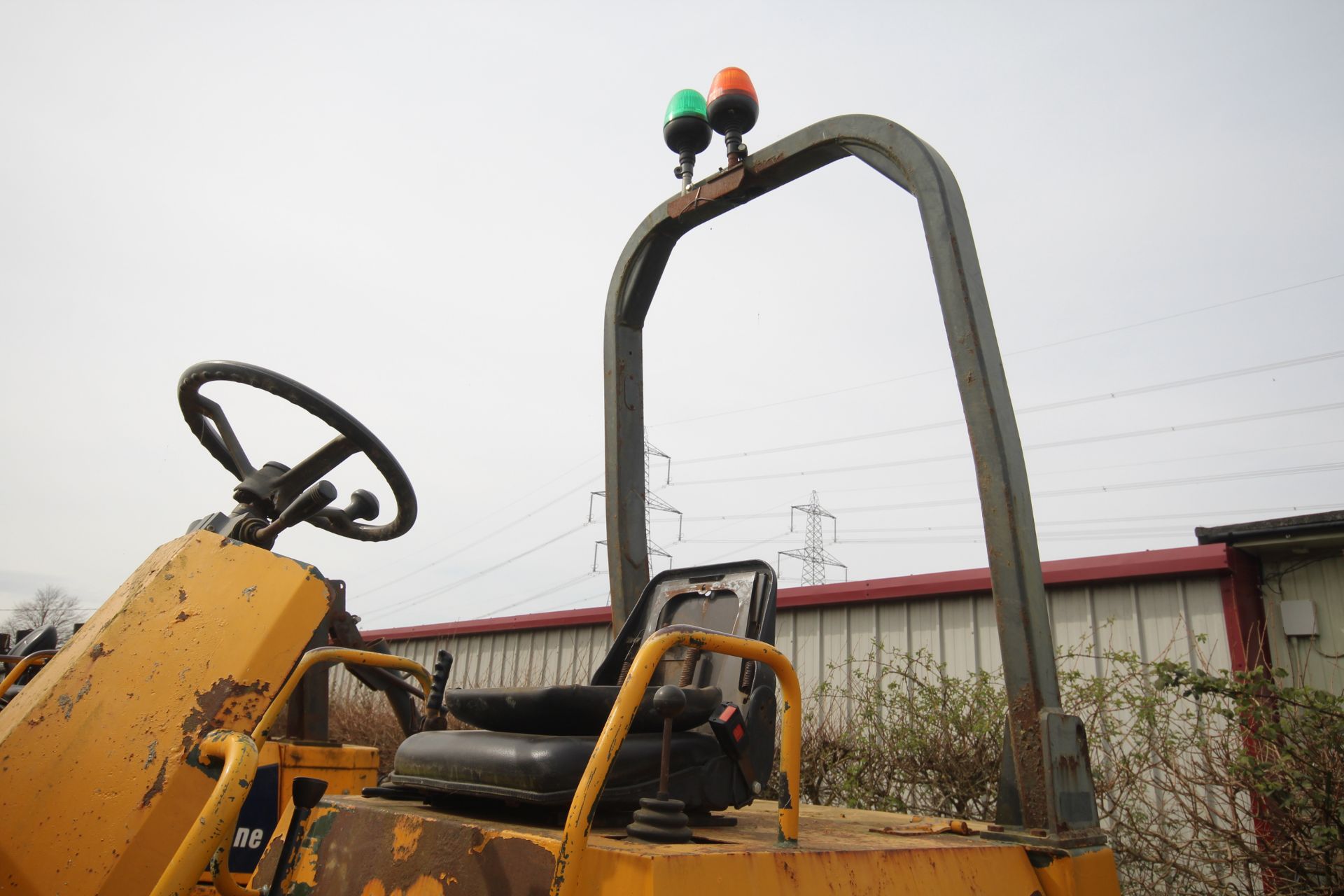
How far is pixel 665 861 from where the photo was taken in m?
1.34

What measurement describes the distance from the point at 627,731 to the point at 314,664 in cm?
122

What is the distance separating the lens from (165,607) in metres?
2.40

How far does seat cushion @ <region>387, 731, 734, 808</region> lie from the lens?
1.71 metres

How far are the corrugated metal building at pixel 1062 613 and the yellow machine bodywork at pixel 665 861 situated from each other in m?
2.95

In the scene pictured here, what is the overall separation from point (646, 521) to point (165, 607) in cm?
150

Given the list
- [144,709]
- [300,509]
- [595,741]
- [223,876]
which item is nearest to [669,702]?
[595,741]

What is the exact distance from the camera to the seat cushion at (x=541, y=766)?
1711mm

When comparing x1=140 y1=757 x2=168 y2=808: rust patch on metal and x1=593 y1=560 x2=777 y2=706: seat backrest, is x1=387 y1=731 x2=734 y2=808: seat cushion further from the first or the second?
x1=140 y1=757 x2=168 y2=808: rust patch on metal

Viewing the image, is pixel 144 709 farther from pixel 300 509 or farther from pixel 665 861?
pixel 665 861

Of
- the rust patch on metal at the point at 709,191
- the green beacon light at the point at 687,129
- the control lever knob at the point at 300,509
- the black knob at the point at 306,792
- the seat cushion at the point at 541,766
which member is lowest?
the black knob at the point at 306,792

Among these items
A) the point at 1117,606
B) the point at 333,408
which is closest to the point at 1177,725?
the point at 1117,606

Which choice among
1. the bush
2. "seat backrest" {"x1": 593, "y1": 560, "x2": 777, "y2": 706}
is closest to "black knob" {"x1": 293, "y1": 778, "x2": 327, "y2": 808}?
"seat backrest" {"x1": 593, "y1": 560, "x2": 777, "y2": 706}

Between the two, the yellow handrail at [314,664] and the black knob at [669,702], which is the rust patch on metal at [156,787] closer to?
the yellow handrail at [314,664]

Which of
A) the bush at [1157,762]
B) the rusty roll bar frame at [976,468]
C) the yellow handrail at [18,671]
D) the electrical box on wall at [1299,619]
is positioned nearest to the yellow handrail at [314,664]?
the rusty roll bar frame at [976,468]
